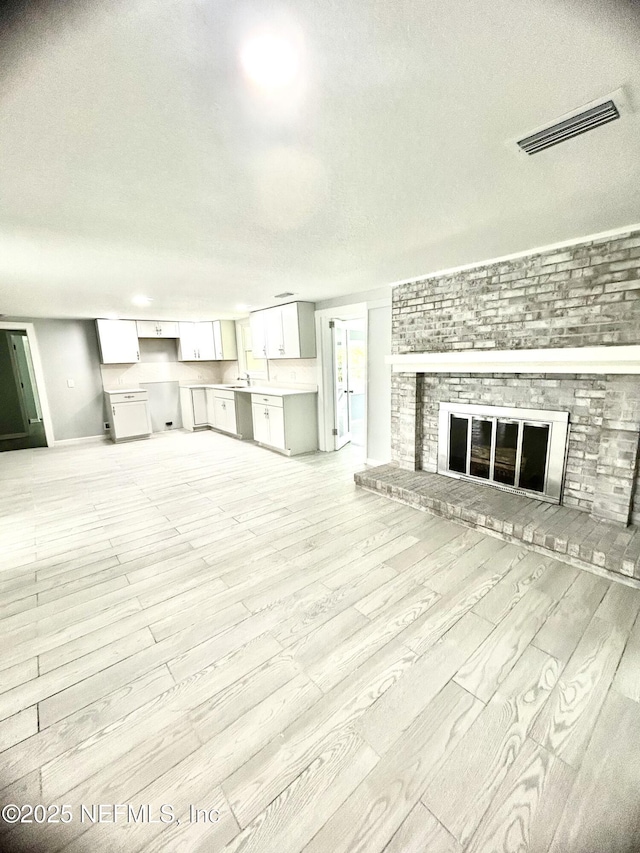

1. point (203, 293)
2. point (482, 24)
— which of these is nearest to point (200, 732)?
point (482, 24)

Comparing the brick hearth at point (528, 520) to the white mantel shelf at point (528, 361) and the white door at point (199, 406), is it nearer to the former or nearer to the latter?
the white mantel shelf at point (528, 361)

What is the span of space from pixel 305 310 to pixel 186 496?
3.14 meters

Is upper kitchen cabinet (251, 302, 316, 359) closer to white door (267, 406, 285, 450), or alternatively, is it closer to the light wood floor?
white door (267, 406, 285, 450)

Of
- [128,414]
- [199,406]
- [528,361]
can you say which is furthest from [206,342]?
[528,361]

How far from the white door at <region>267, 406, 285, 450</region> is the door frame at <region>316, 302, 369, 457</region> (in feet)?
2.12

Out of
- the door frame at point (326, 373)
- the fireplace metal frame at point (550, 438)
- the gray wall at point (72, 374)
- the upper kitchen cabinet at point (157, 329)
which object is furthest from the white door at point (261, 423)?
the gray wall at point (72, 374)

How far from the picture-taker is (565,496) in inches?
115

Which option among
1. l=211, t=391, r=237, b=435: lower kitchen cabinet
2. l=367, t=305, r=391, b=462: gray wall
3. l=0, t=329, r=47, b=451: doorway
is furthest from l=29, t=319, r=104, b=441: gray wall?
l=367, t=305, r=391, b=462: gray wall

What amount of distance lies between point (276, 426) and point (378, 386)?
5.86 feet

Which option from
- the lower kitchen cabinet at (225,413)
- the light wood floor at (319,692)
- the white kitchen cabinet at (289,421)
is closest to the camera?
the light wood floor at (319,692)

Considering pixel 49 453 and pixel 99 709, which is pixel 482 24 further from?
pixel 49 453

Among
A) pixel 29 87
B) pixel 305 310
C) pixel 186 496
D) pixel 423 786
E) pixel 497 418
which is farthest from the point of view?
pixel 305 310

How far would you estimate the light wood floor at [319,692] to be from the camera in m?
1.12

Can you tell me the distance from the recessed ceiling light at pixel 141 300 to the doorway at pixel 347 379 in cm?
255
